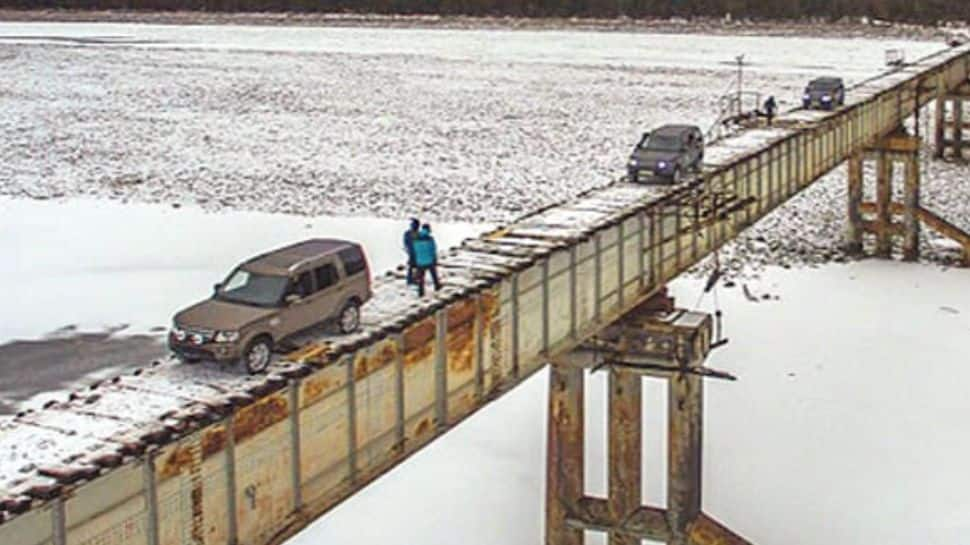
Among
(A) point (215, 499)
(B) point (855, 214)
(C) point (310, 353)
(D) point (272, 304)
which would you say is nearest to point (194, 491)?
(A) point (215, 499)

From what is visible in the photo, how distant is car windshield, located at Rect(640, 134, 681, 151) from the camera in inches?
953

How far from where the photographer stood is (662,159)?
24016 mm

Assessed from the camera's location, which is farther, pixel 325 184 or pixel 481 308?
pixel 325 184

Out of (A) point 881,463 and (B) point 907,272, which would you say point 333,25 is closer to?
(B) point 907,272

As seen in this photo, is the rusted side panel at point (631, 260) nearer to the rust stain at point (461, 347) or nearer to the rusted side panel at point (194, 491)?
the rust stain at point (461, 347)

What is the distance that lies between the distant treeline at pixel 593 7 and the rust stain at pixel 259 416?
126992 mm

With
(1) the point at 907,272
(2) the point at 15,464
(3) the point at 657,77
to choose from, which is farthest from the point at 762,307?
(3) the point at 657,77

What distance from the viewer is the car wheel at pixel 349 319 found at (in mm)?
14508

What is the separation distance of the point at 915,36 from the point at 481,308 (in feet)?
347

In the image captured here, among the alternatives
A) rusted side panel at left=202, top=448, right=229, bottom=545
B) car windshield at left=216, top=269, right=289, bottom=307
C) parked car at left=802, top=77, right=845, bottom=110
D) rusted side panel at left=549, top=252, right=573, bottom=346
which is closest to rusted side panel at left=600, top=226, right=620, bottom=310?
rusted side panel at left=549, top=252, right=573, bottom=346

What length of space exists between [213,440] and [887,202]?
3236cm

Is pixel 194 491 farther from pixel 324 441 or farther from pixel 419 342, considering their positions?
pixel 419 342

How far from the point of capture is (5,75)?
8569 centimetres

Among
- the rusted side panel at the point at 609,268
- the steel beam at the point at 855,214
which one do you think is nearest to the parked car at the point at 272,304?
the rusted side panel at the point at 609,268
